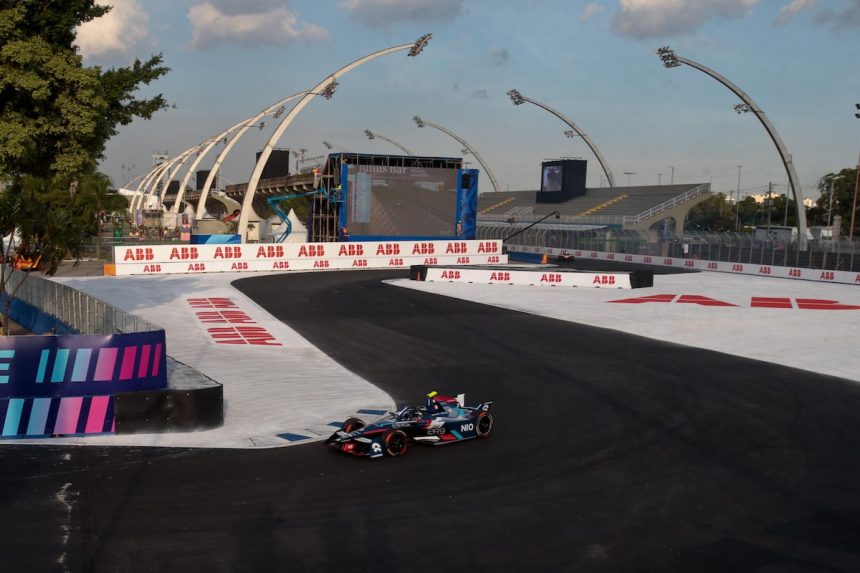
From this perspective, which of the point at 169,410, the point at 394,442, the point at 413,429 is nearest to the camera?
the point at 394,442

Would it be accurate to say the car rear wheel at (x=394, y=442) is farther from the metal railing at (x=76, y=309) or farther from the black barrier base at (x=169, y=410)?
the metal railing at (x=76, y=309)

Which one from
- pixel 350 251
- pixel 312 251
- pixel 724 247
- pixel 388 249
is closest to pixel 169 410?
pixel 312 251

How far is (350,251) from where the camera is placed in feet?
175

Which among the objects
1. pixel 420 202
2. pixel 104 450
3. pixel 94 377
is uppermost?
pixel 420 202

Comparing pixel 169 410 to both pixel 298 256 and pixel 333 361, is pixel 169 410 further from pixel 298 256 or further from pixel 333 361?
pixel 298 256

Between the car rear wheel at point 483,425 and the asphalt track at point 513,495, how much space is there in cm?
23

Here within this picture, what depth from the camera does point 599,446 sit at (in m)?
13.6

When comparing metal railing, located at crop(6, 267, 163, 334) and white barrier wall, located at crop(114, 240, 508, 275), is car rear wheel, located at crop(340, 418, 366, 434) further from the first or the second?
white barrier wall, located at crop(114, 240, 508, 275)

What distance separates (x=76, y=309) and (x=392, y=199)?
4171 cm

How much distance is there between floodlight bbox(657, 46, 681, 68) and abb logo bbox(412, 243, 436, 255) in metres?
20.1

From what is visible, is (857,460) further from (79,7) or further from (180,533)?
(79,7)

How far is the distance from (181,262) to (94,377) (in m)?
32.5

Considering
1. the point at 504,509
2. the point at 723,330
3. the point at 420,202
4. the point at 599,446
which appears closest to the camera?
the point at 504,509

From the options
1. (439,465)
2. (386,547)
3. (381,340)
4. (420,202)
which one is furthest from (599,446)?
(420,202)
